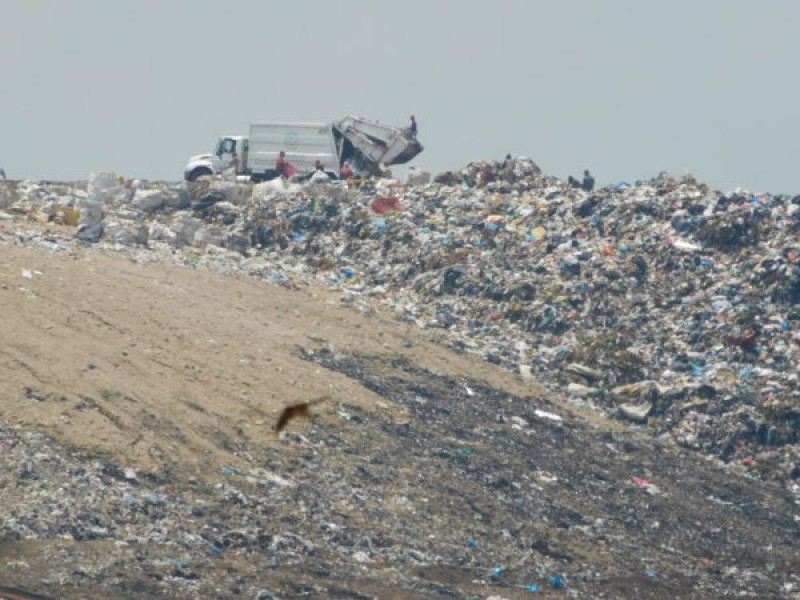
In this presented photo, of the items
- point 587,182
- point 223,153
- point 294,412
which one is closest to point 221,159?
point 223,153

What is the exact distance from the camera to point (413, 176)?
1079 inches

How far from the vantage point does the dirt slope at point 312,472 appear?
11.9 meters

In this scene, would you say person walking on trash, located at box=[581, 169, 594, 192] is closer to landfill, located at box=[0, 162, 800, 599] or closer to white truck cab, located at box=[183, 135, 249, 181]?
landfill, located at box=[0, 162, 800, 599]

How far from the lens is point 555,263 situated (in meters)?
22.8

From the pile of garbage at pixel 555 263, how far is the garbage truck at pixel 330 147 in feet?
10.4

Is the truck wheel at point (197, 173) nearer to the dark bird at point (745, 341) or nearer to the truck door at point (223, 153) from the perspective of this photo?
the truck door at point (223, 153)

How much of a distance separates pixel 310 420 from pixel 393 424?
1.00m

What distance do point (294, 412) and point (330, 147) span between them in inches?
623

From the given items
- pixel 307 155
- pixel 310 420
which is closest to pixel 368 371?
pixel 310 420

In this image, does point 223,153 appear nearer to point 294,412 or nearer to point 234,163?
point 234,163

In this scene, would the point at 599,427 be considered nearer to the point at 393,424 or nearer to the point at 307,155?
the point at 393,424

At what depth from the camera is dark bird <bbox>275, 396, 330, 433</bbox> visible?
1504cm

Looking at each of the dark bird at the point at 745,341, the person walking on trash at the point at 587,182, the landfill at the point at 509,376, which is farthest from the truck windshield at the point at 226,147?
the dark bird at the point at 745,341

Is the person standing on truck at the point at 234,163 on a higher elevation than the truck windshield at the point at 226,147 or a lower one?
lower
